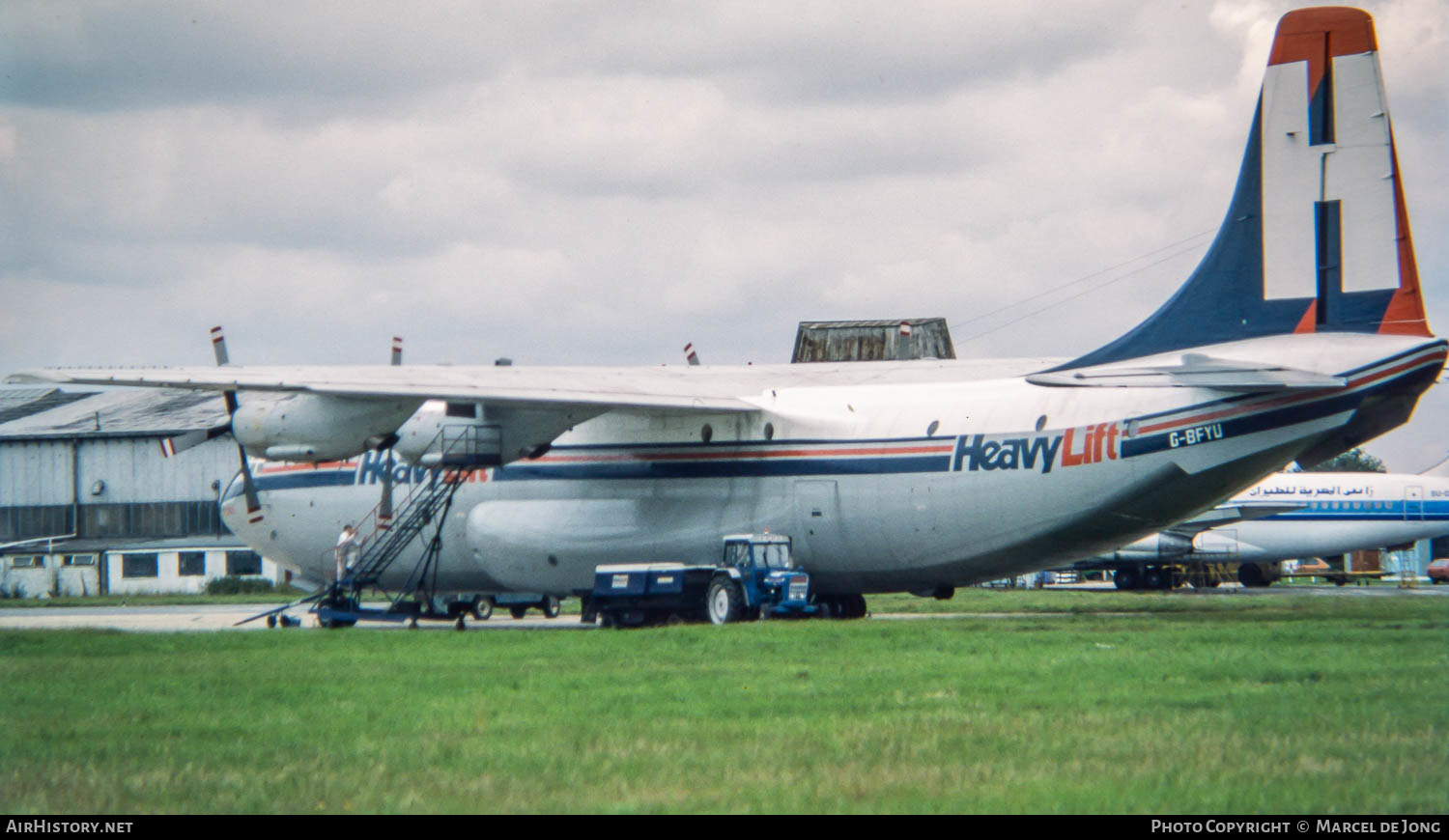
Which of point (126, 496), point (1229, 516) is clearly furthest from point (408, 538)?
point (126, 496)

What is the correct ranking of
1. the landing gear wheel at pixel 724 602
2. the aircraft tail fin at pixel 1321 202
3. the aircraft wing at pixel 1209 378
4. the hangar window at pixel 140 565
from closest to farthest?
the aircraft wing at pixel 1209 378 → the aircraft tail fin at pixel 1321 202 → the landing gear wheel at pixel 724 602 → the hangar window at pixel 140 565

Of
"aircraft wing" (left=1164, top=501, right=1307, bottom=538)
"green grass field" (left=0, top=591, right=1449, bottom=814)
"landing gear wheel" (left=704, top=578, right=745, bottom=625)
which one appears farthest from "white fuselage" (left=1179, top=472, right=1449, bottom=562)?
"green grass field" (left=0, top=591, right=1449, bottom=814)

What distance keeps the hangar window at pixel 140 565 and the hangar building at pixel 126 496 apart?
37mm

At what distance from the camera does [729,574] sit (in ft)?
79.9

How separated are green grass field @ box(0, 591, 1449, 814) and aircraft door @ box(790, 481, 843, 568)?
14.8 feet

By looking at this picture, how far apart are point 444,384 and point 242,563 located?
35468 mm

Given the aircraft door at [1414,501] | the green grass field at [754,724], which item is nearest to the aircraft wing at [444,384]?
the green grass field at [754,724]

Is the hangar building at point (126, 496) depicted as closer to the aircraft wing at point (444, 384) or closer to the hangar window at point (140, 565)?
the hangar window at point (140, 565)

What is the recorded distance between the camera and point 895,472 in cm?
2423

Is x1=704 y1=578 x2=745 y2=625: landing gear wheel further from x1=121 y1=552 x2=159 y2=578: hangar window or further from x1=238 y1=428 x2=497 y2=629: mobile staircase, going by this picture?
x1=121 y1=552 x2=159 y2=578: hangar window

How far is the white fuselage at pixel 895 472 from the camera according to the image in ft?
70.4

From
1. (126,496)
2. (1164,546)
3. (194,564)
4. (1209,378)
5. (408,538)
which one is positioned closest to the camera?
(1209,378)

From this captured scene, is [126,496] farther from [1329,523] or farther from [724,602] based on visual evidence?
[1329,523]

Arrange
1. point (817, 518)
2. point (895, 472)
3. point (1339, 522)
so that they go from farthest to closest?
point (1339, 522) < point (817, 518) < point (895, 472)
